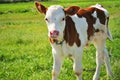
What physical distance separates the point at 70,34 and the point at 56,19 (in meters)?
0.72

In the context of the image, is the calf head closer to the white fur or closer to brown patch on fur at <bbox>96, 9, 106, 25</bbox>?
the white fur

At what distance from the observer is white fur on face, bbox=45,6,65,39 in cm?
648

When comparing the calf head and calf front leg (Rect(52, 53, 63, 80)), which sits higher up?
the calf head

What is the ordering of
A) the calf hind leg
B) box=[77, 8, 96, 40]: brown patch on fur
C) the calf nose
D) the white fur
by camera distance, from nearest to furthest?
the calf nose < the white fur < box=[77, 8, 96, 40]: brown patch on fur < the calf hind leg

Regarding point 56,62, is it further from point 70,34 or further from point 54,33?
point 54,33

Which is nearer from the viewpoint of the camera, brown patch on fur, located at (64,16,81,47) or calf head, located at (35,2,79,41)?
calf head, located at (35,2,79,41)

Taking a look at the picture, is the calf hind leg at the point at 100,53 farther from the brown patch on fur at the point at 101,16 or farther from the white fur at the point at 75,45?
the brown patch on fur at the point at 101,16

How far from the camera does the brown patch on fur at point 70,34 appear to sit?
7086 millimetres

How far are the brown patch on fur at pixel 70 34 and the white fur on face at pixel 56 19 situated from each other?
1.07ft

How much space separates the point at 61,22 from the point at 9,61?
17.9 ft

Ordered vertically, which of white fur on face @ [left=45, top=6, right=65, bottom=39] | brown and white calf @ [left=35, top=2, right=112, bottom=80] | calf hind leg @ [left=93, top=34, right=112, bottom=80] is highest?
white fur on face @ [left=45, top=6, right=65, bottom=39]

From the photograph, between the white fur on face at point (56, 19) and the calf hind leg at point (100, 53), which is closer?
the white fur on face at point (56, 19)

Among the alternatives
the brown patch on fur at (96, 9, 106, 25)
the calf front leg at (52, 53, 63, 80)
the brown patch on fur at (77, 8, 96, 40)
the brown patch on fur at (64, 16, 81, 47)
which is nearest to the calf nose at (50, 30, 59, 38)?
the brown patch on fur at (64, 16, 81, 47)

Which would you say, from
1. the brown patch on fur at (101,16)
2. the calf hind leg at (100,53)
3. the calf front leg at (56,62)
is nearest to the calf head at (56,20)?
the calf front leg at (56,62)
